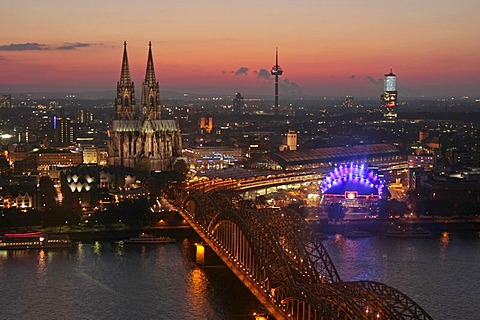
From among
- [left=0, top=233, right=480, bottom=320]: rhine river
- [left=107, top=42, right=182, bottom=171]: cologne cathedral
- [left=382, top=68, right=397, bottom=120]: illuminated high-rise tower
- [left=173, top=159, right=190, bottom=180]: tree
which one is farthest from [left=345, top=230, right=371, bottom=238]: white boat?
[left=382, top=68, right=397, bottom=120]: illuminated high-rise tower

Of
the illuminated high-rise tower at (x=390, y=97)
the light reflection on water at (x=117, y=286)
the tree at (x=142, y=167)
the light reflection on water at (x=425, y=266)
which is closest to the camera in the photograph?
the light reflection on water at (x=117, y=286)

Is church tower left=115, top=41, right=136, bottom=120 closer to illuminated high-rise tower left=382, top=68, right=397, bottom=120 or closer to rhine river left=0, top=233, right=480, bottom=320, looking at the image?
rhine river left=0, top=233, right=480, bottom=320

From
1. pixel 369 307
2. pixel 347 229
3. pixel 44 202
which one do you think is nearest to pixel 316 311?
pixel 369 307

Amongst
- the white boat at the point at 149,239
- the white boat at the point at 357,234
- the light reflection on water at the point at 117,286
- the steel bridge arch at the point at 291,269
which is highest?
the steel bridge arch at the point at 291,269

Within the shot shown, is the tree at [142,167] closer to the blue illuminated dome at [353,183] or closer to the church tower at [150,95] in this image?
the church tower at [150,95]

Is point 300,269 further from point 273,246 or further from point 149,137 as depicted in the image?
point 149,137

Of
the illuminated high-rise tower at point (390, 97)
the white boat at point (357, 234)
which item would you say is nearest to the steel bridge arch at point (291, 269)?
the white boat at point (357, 234)

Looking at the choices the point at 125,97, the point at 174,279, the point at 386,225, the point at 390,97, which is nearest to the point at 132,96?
the point at 125,97

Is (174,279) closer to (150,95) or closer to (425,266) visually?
(425,266)
